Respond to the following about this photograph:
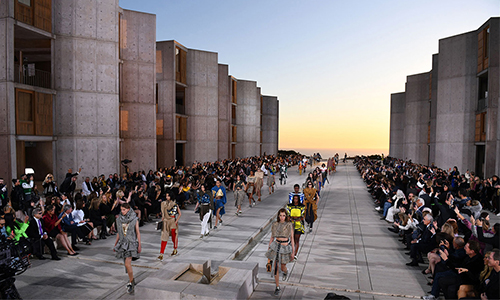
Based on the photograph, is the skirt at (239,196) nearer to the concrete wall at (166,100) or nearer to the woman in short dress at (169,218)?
the woman in short dress at (169,218)

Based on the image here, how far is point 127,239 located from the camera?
6.68 metres

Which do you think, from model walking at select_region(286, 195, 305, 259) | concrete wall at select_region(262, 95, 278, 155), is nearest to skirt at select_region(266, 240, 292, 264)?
model walking at select_region(286, 195, 305, 259)

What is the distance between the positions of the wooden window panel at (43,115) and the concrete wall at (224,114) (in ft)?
78.0

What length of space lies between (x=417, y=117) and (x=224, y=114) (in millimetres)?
25055

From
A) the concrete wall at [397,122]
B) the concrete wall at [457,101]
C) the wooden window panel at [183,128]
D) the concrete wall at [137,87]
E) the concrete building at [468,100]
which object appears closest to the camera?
the concrete building at [468,100]

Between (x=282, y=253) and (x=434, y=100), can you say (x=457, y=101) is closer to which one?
(x=434, y=100)

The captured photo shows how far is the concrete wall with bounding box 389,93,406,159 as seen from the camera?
5266cm

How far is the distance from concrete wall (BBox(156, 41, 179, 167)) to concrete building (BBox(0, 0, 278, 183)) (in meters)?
0.09

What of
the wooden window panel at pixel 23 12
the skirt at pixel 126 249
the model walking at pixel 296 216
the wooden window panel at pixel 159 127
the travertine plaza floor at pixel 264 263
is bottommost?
the travertine plaza floor at pixel 264 263

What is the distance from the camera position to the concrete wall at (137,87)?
25.0 m

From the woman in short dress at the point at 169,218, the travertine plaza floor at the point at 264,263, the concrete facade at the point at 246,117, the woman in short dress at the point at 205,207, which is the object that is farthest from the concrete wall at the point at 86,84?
the concrete facade at the point at 246,117

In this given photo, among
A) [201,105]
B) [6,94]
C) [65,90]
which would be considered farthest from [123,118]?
[201,105]

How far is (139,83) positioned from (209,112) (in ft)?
38.2

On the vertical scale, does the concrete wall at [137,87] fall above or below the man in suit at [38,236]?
above
